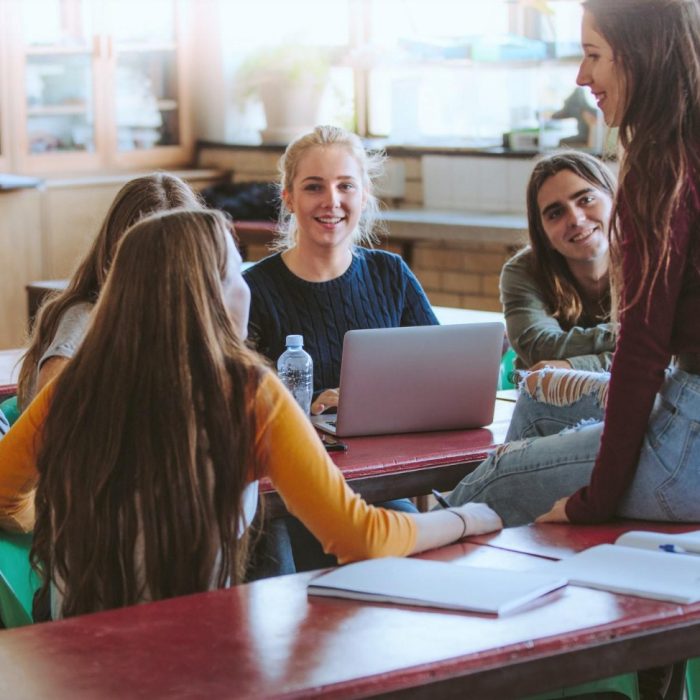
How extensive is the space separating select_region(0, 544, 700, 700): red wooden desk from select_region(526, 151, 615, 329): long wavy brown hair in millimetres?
1528

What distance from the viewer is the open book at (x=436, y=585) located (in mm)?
1593

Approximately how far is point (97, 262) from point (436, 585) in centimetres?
119

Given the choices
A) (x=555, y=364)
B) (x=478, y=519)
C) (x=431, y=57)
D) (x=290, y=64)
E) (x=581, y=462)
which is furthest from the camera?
(x=290, y=64)

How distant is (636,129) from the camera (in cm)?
198

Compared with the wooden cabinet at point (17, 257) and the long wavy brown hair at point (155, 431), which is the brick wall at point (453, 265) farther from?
the long wavy brown hair at point (155, 431)

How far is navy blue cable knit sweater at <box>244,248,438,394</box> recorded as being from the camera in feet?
10.1

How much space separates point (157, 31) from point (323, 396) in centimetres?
468

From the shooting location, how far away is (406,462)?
2.38m

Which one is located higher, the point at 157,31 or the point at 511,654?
the point at 157,31

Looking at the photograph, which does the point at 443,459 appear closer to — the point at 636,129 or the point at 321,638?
the point at 636,129

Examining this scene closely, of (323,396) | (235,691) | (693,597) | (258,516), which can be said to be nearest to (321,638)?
(235,691)

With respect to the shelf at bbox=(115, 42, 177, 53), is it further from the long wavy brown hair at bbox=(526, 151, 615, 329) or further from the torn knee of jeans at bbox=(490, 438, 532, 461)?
the torn knee of jeans at bbox=(490, 438, 532, 461)

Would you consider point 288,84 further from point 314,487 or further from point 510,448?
point 314,487

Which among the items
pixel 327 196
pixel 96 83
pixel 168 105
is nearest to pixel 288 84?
pixel 168 105
